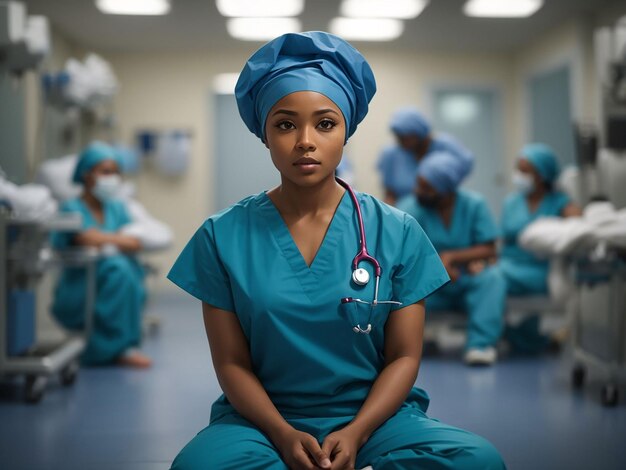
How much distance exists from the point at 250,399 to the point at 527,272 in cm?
272

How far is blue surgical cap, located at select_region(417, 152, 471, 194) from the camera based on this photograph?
3.31m

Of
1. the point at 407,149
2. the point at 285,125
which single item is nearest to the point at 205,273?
the point at 285,125

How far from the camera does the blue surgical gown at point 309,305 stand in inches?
48.4

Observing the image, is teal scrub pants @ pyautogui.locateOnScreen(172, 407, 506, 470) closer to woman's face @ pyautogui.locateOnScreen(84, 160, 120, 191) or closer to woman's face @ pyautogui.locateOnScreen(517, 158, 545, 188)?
woman's face @ pyautogui.locateOnScreen(84, 160, 120, 191)

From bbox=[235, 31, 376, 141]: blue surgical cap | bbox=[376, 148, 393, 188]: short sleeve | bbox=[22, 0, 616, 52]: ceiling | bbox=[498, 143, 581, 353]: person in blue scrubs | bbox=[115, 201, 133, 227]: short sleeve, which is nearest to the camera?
bbox=[235, 31, 376, 141]: blue surgical cap

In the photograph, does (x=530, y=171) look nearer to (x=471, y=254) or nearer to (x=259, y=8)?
(x=471, y=254)

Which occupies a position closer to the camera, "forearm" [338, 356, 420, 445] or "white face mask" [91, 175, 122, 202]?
→ "forearm" [338, 356, 420, 445]

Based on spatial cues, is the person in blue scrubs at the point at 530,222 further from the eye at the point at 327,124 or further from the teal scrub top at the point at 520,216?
the eye at the point at 327,124

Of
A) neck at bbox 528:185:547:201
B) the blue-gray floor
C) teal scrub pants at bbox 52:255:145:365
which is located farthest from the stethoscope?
neck at bbox 528:185:547:201

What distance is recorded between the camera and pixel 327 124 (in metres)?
1.25

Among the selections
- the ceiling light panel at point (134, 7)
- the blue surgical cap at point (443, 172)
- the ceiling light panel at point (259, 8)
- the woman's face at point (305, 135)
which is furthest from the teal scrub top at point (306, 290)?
the ceiling light panel at point (134, 7)

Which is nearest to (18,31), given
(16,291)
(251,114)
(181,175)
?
(16,291)

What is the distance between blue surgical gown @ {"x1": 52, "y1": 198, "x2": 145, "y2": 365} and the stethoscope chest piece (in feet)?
7.60

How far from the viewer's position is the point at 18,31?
282 centimetres
